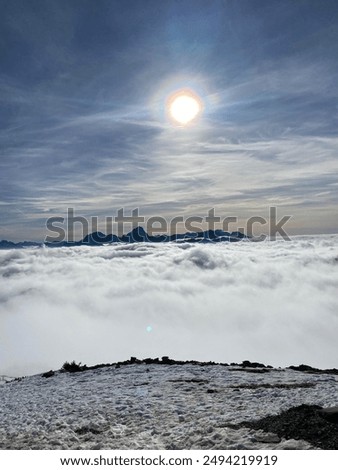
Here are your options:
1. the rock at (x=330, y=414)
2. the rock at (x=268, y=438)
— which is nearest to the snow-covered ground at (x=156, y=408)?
the rock at (x=268, y=438)

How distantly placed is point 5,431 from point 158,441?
259 inches

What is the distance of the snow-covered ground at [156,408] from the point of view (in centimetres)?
1415

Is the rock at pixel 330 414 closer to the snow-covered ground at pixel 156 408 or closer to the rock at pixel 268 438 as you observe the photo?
the snow-covered ground at pixel 156 408

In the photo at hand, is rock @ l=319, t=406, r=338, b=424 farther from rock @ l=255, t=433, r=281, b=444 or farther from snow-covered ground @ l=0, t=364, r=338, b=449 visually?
rock @ l=255, t=433, r=281, b=444

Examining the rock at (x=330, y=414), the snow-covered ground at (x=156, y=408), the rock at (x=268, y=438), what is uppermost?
the rock at (x=330, y=414)

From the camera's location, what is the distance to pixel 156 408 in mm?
17438

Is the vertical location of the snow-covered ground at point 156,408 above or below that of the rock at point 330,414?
below

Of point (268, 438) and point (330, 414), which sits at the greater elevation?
point (330, 414)

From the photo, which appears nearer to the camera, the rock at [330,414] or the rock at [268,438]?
the rock at [268,438]

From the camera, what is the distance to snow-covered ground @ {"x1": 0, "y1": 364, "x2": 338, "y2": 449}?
46.4 ft

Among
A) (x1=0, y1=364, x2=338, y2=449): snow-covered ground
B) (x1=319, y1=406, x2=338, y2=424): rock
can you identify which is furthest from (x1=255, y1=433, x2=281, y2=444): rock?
(x1=319, y1=406, x2=338, y2=424): rock

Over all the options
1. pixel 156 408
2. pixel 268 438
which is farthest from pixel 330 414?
pixel 156 408

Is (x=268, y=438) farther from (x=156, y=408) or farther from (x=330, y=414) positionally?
(x=156, y=408)

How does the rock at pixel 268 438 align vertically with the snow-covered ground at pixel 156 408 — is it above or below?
above
